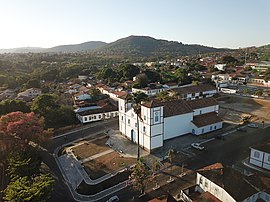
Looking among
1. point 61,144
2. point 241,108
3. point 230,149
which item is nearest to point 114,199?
point 230,149

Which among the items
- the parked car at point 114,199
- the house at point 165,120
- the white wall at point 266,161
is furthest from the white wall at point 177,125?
the parked car at point 114,199

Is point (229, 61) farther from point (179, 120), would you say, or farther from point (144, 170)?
point (144, 170)

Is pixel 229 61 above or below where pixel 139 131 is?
above

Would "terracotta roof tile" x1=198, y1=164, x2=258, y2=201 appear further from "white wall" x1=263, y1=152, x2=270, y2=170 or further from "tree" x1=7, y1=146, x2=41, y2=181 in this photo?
"tree" x1=7, y1=146, x2=41, y2=181

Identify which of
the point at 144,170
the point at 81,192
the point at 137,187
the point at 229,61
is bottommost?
the point at 81,192

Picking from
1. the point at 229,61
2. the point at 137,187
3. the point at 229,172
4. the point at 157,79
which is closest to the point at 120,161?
the point at 137,187

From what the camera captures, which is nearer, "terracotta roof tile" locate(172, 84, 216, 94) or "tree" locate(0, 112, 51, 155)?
"tree" locate(0, 112, 51, 155)

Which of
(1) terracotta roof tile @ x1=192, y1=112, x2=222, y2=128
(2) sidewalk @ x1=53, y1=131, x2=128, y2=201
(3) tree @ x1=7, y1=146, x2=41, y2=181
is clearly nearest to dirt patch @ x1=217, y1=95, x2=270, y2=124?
(1) terracotta roof tile @ x1=192, y1=112, x2=222, y2=128
